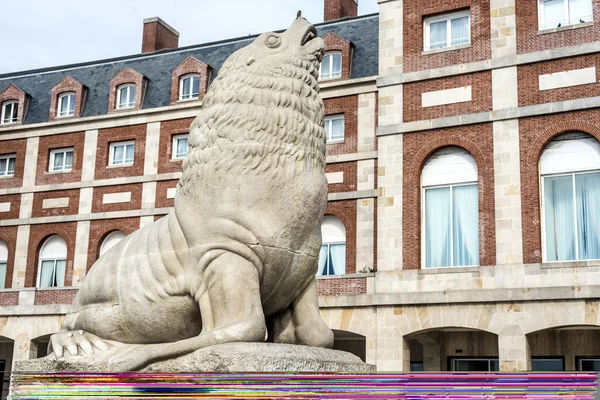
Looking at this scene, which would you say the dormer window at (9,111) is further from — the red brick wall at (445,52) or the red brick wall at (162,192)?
the red brick wall at (445,52)

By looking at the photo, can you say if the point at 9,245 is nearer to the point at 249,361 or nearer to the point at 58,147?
the point at 58,147

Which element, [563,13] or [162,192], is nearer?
[563,13]

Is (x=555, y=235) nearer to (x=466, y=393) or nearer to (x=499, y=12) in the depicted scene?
(x=499, y=12)

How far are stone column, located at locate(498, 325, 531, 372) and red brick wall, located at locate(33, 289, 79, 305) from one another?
1482 cm

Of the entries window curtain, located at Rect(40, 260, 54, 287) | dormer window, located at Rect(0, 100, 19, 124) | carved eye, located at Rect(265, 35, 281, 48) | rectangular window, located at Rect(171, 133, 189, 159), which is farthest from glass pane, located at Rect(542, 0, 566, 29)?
dormer window, located at Rect(0, 100, 19, 124)

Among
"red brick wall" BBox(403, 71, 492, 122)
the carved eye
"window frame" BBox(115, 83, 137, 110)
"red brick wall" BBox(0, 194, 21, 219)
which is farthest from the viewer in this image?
"red brick wall" BBox(0, 194, 21, 219)

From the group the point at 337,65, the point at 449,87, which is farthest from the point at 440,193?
the point at 337,65

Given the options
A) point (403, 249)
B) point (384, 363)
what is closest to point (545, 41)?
point (403, 249)

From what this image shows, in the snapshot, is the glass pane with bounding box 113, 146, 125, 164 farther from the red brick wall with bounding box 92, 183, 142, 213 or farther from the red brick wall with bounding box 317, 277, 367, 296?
the red brick wall with bounding box 317, 277, 367, 296

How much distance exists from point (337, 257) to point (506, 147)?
21.5 ft

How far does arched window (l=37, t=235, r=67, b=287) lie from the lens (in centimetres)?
2939

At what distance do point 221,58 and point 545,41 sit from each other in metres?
13.0

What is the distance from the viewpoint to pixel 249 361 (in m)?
4.43

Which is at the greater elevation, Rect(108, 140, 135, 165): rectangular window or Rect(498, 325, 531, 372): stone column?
Rect(108, 140, 135, 165): rectangular window
